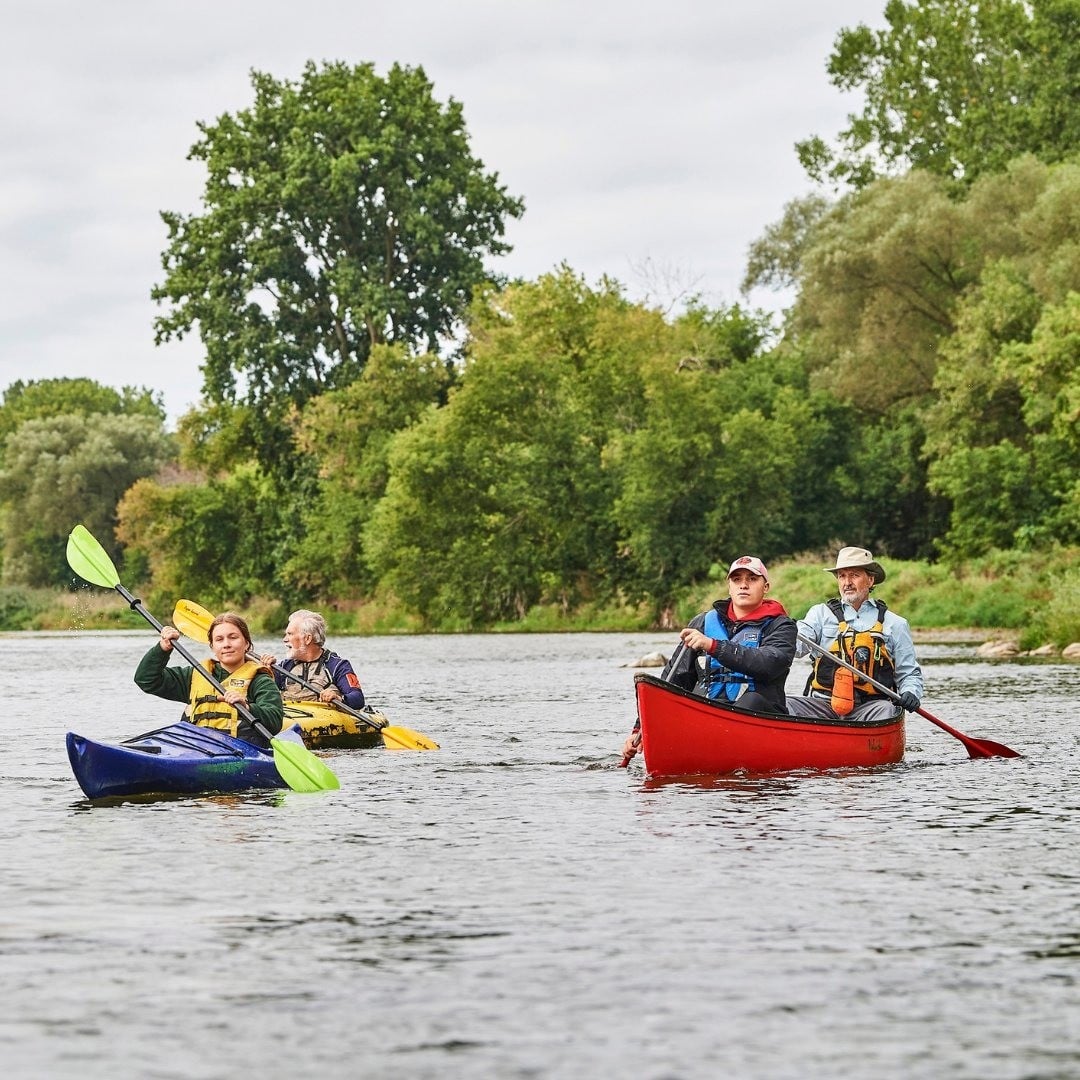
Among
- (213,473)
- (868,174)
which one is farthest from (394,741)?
(213,473)

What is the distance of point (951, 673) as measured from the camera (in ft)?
81.0

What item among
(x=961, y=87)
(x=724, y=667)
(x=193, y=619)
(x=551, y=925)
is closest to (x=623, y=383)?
(x=961, y=87)

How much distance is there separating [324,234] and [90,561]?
45441mm

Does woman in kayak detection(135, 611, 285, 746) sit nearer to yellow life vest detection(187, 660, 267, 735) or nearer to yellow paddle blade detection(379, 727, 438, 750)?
yellow life vest detection(187, 660, 267, 735)

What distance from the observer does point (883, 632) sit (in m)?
13.2

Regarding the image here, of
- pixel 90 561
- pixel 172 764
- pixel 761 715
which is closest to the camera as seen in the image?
pixel 172 764

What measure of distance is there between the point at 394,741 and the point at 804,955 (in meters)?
8.99

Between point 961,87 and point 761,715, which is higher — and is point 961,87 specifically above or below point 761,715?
above

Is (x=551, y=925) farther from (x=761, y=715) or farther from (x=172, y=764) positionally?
(x=761, y=715)

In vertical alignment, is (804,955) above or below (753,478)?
below

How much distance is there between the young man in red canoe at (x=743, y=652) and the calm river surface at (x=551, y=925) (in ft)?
1.88

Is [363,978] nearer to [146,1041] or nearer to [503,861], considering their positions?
[146,1041]

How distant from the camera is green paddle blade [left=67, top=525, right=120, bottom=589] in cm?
1455

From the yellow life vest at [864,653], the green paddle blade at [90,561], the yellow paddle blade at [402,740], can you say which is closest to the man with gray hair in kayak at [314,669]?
the yellow paddle blade at [402,740]
